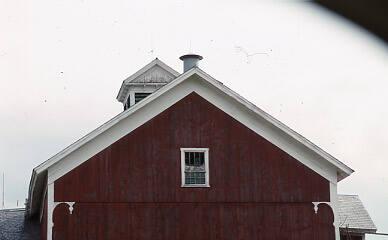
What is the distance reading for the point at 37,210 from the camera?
2738 cm

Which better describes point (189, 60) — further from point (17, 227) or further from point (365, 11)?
point (365, 11)

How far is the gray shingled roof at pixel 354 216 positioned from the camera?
28.0 meters

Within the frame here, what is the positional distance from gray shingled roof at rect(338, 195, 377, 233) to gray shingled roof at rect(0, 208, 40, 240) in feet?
36.2

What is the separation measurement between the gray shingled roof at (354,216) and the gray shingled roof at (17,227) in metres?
11.0

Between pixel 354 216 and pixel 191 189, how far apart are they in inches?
377

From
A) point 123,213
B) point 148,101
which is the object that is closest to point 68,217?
point 123,213

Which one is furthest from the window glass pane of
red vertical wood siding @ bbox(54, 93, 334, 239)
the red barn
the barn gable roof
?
the barn gable roof

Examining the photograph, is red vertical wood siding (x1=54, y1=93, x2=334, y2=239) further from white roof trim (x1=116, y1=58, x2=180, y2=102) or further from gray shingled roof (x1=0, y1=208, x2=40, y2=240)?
white roof trim (x1=116, y1=58, x2=180, y2=102)

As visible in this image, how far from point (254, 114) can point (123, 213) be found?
15.7ft

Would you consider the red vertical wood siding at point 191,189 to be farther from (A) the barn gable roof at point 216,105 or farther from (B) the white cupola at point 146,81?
(B) the white cupola at point 146,81

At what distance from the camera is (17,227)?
26.0 meters

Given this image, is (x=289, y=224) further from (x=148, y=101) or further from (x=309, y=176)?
(x=148, y=101)

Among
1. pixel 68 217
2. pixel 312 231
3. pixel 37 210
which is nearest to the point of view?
pixel 68 217

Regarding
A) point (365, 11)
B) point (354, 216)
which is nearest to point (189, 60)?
point (354, 216)
